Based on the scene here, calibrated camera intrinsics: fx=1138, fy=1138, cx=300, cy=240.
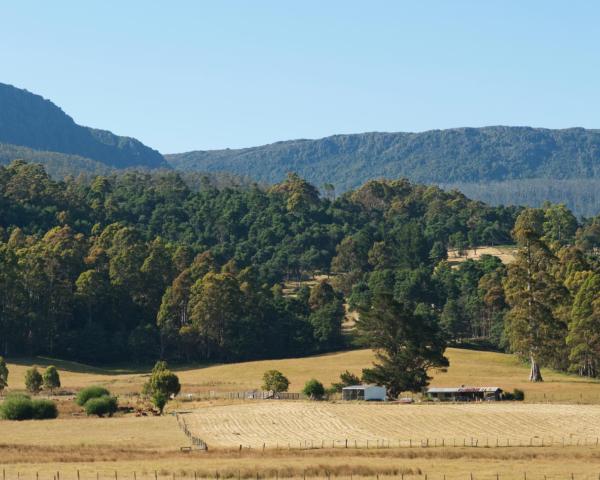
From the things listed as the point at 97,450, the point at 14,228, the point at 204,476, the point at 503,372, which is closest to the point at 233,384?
the point at 503,372

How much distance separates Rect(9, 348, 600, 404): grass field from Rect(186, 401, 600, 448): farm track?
→ 46.2ft

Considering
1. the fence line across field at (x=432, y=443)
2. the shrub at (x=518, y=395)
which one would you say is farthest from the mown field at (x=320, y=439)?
the shrub at (x=518, y=395)

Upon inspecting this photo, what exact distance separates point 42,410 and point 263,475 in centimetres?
3729

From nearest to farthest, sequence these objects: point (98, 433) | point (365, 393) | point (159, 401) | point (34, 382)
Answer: point (98, 433) < point (159, 401) < point (365, 393) < point (34, 382)

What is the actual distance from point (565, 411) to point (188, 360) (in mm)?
74731

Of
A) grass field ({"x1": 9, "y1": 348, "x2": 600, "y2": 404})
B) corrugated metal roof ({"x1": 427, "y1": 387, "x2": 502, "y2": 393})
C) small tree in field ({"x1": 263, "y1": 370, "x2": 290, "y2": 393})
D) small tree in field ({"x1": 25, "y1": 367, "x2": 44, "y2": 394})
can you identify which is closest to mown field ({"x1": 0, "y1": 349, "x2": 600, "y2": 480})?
grass field ({"x1": 9, "y1": 348, "x2": 600, "y2": 404})

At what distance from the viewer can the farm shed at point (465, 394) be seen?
98.9 metres

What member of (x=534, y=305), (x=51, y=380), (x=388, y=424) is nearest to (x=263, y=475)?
(x=388, y=424)

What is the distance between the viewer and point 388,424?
266 ft

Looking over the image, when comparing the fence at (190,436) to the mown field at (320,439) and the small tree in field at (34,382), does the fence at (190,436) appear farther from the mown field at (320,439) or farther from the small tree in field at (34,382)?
the small tree in field at (34,382)

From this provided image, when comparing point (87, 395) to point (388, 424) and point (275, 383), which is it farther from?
point (388, 424)

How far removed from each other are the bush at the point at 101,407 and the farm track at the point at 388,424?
6.88 metres

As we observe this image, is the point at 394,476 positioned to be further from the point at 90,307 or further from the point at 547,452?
the point at 90,307

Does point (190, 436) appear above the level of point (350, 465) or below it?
below
